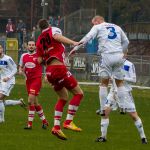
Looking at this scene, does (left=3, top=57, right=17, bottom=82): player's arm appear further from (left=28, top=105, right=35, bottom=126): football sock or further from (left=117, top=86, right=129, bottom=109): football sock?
(left=117, top=86, right=129, bottom=109): football sock

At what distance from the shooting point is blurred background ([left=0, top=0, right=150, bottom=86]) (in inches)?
1660

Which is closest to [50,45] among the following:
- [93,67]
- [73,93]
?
[73,93]

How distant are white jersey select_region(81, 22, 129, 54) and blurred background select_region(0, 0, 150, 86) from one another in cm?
1744

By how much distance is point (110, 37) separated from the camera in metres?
17.1

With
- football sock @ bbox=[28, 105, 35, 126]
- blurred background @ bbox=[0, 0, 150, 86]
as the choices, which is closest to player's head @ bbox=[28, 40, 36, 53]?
football sock @ bbox=[28, 105, 35, 126]

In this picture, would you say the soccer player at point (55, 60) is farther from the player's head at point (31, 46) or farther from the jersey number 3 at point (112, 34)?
the player's head at point (31, 46)

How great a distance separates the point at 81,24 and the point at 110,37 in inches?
1446

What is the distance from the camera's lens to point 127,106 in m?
16.1

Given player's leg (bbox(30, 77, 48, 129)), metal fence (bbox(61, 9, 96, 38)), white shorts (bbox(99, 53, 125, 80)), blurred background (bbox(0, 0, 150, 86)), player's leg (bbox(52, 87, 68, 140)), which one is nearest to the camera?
player's leg (bbox(52, 87, 68, 140))

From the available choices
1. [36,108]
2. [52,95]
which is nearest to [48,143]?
[36,108]

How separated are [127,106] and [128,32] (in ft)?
123

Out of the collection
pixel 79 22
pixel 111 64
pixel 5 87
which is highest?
pixel 79 22

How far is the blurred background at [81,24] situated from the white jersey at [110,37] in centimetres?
1744

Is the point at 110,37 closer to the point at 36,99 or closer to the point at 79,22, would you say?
the point at 36,99
